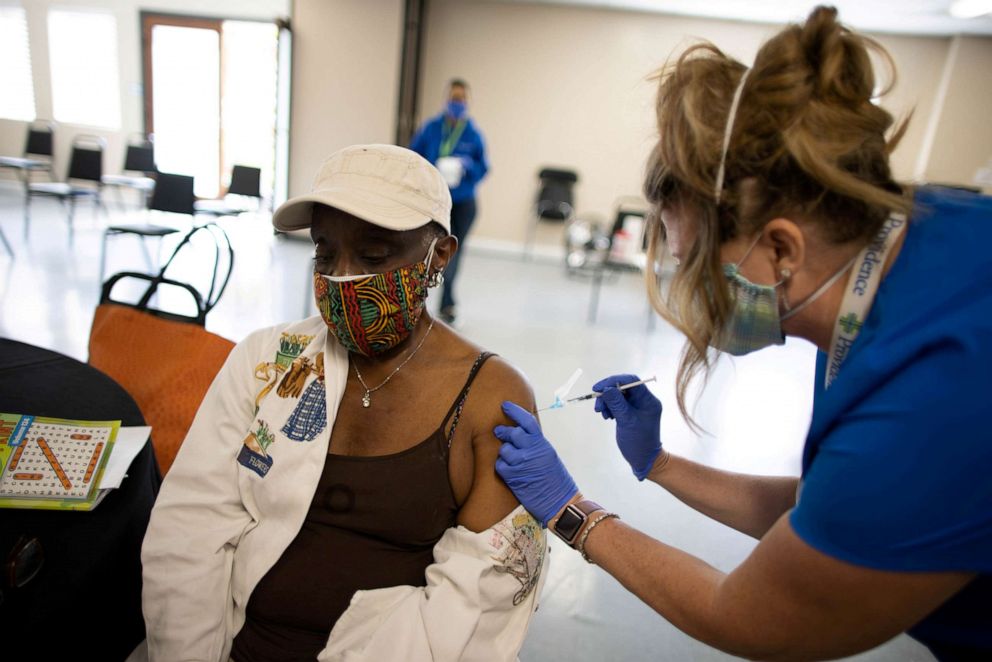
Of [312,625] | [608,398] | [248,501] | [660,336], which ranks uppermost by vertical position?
[608,398]

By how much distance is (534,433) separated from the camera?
99 cm

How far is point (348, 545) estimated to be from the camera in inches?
38.0

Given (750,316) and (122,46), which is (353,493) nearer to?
(750,316)

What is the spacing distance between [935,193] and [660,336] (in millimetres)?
4038

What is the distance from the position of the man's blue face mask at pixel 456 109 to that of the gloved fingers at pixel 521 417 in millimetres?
3635

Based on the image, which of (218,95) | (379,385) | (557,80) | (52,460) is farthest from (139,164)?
(379,385)

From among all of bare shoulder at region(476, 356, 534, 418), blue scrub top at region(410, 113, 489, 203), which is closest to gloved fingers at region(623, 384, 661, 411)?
bare shoulder at region(476, 356, 534, 418)

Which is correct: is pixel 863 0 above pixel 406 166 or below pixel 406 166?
above

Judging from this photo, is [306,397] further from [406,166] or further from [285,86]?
[285,86]

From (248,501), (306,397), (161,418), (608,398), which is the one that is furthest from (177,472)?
(608,398)

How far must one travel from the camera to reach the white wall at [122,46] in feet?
25.6

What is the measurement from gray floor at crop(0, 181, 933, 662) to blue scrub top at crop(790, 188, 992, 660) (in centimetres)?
111

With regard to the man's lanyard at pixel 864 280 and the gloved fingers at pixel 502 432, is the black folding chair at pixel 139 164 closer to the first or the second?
the gloved fingers at pixel 502 432

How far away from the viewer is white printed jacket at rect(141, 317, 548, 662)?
88 cm
